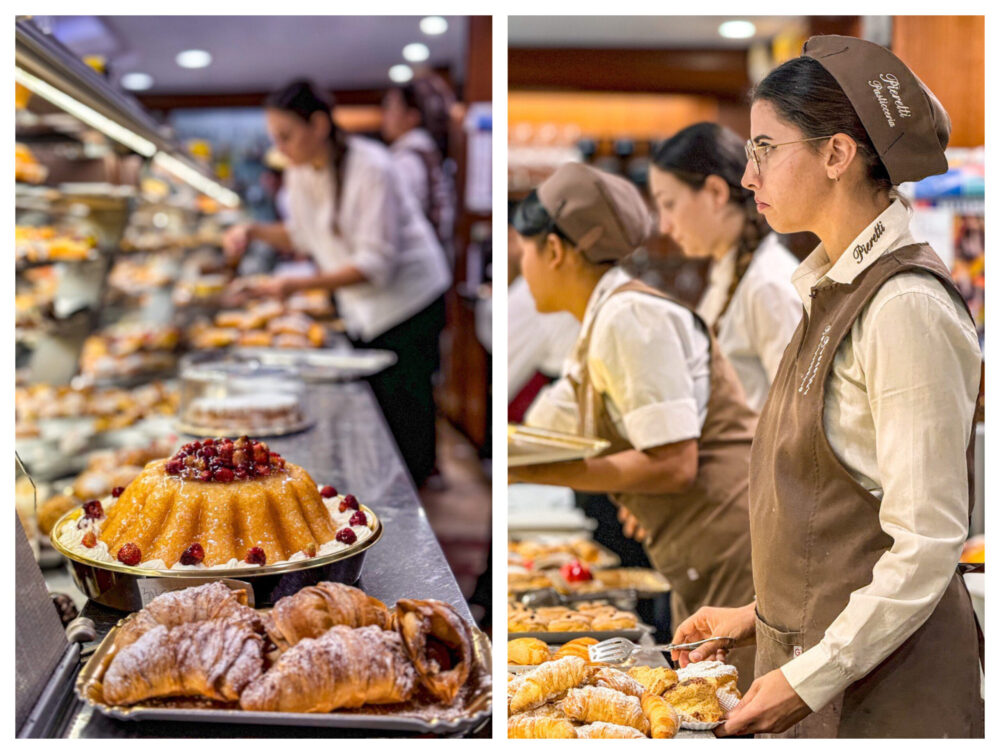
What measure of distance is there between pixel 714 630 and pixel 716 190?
3.93 feet

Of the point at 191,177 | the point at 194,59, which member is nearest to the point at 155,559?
the point at 191,177

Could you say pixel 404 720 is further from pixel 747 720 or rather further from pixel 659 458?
pixel 659 458

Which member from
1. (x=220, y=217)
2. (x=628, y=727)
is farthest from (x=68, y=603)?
(x=220, y=217)

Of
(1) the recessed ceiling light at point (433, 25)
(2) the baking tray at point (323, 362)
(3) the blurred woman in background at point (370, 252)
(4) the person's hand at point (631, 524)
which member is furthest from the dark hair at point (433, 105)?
(4) the person's hand at point (631, 524)

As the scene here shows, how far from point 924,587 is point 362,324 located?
15.9 ft

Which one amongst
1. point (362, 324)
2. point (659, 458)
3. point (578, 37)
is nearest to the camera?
point (659, 458)

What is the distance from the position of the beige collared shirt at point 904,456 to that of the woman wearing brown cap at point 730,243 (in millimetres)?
877

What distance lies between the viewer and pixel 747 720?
1477 millimetres

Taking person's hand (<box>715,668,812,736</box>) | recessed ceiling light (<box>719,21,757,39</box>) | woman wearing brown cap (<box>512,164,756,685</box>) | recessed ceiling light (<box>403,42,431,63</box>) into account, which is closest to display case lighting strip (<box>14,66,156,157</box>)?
woman wearing brown cap (<box>512,164,756,685</box>)

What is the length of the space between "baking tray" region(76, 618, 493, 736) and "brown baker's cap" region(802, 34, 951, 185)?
3.23 ft

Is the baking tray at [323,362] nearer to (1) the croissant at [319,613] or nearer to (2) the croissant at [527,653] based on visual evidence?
(2) the croissant at [527,653]

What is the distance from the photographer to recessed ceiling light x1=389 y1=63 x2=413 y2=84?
36.3 ft

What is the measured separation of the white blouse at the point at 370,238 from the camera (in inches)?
219

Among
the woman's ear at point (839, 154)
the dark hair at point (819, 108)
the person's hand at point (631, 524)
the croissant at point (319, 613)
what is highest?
the dark hair at point (819, 108)
